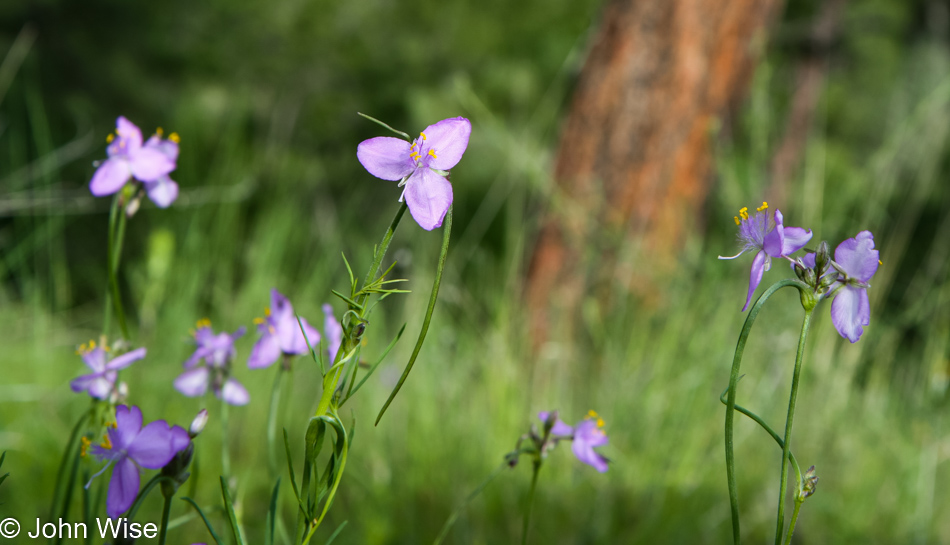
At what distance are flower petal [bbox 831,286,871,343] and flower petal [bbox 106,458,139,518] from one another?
0.53 meters

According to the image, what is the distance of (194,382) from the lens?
30.2 inches

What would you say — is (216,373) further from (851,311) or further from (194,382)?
(851,311)

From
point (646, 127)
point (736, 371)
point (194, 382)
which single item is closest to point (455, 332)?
point (646, 127)

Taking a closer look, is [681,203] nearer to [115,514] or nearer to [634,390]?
[634,390]

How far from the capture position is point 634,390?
5.39 ft

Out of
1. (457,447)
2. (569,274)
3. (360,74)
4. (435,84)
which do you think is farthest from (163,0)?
(457,447)

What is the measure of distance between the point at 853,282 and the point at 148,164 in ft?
2.13

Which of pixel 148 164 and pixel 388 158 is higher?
pixel 148 164

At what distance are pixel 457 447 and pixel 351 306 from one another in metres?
1.07

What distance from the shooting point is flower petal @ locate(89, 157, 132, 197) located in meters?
0.67

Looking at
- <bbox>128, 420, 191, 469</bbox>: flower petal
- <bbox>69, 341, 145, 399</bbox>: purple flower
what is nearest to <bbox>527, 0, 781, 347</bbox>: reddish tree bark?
<bbox>69, 341, 145, 399</bbox>: purple flower

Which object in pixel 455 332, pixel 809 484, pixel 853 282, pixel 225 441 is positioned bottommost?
pixel 809 484

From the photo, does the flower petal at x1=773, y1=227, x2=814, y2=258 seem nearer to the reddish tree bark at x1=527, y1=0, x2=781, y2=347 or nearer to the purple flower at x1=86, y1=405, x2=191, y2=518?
the purple flower at x1=86, y1=405, x2=191, y2=518

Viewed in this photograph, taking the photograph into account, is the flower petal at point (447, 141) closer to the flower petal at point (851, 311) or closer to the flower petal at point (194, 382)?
the flower petal at point (851, 311)
